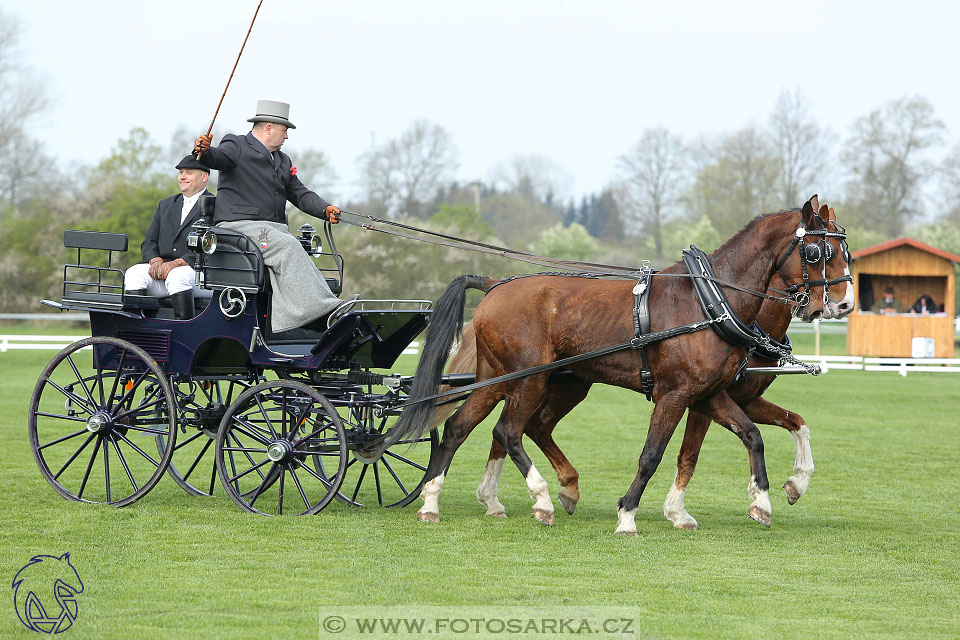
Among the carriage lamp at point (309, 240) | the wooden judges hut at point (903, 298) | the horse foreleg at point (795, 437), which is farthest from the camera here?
the wooden judges hut at point (903, 298)

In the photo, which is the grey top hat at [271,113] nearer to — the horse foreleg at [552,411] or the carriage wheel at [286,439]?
the carriage wheel at [286,439]

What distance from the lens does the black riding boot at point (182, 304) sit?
7277 mm

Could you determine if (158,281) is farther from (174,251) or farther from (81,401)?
(81,401)

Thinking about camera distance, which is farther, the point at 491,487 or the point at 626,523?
the point at 491,487

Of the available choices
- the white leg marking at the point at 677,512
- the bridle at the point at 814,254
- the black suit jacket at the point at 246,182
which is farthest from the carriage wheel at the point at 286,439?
the bridle at the point at 814,254

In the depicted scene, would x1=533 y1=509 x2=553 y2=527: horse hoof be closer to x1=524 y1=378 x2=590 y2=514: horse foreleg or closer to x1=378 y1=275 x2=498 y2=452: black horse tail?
x1=524 y1=378 x2=590 y2=514: horse foreleg

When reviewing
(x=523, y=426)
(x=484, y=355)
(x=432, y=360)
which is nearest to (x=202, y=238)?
(x=432, y=360)

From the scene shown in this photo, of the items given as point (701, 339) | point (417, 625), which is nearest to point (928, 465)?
point (701, 339)

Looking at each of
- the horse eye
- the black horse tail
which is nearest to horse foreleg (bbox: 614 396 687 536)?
the horse eye

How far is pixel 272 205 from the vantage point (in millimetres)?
7211

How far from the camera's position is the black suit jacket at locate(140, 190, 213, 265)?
7637mm

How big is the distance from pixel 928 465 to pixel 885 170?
42.4 meters

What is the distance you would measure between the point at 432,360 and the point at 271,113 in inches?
80.3

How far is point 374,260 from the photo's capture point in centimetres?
3747
